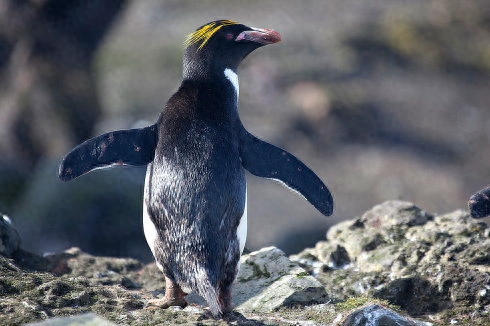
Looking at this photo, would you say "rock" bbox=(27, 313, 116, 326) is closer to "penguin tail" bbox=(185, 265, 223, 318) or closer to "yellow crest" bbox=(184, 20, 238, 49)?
"penguin tail" bbox=(185, 265, 223, 318)

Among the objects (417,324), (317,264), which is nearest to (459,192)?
(317,264)

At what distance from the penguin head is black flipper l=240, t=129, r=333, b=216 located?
461 millimetres

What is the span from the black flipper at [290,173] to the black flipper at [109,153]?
0.60 metres

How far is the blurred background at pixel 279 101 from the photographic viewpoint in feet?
31.9

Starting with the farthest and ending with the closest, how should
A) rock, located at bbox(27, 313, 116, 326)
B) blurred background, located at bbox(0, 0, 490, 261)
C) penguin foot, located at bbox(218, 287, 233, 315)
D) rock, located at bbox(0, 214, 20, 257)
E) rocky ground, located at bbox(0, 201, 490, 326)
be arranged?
blurred background, located at bbox(0, 0, 490, 261) → rock, located at bbox(0, 214, 20, 257) → penguin foot, located at bbox(218, 287, 233, 315) → rocky ground, located at bbox(0, 201, 490, 326) → rock, located at bbox(27, 313, 116, 326)

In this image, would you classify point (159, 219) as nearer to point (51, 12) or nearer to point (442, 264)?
point (442, 264)

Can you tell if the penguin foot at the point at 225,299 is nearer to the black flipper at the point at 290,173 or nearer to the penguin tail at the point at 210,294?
the penguin tail at the point at 210,294

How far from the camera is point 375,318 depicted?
16.7 ft

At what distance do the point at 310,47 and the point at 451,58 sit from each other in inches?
102

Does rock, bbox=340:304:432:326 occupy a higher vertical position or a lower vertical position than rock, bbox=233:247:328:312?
lower

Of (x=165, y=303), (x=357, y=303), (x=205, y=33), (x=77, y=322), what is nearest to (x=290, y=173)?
(x=357, y=303)

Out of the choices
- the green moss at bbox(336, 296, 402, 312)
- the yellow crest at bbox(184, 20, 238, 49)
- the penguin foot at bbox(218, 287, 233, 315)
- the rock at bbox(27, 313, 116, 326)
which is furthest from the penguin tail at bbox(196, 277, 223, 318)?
the yellow crest at bbox(184, 20, 238, 49)

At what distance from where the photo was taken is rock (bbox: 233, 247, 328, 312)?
574 centimetres

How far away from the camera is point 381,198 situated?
41.1ft
